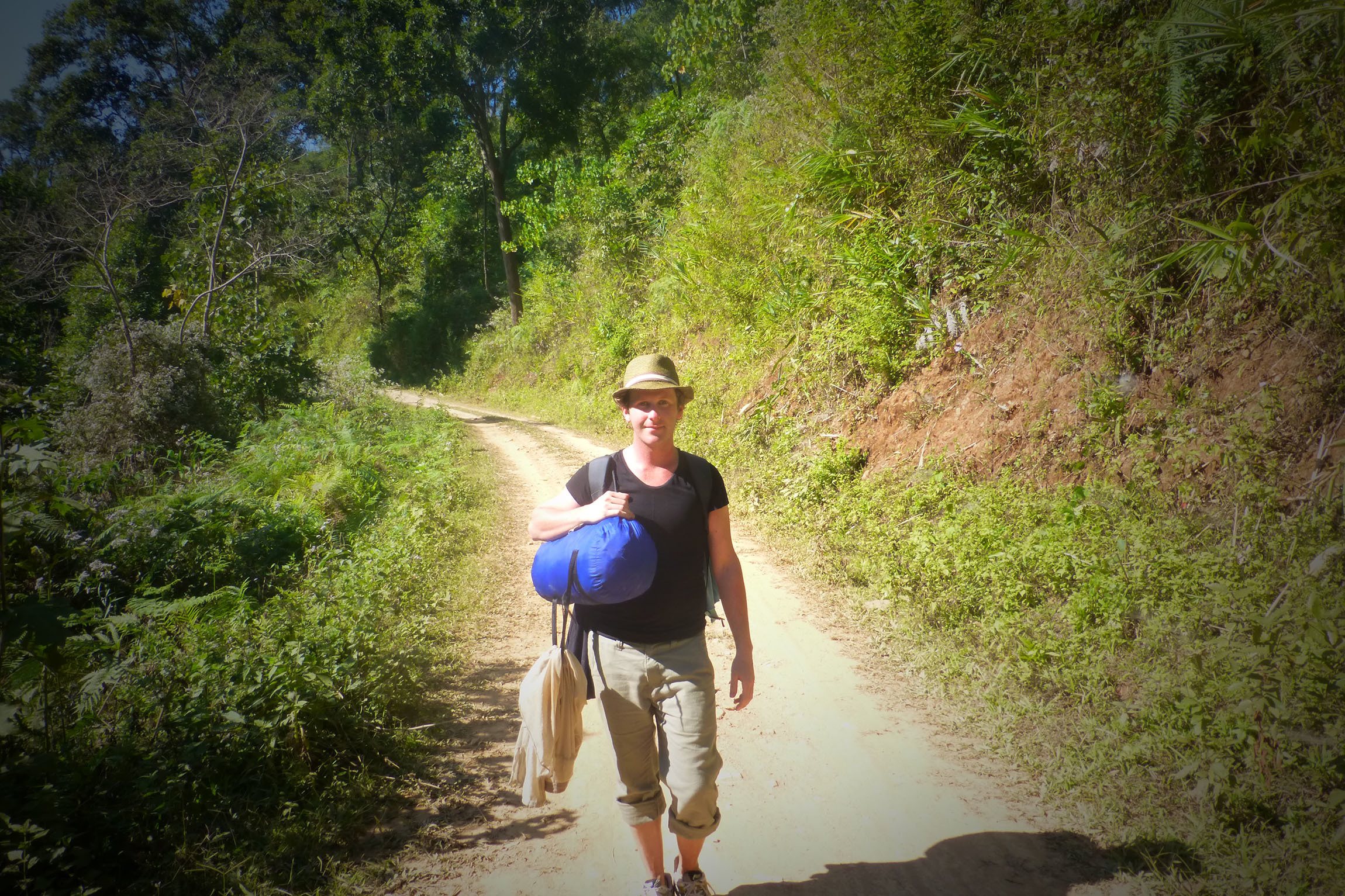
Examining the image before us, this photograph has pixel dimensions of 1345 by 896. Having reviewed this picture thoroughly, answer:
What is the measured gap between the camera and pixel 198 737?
11.0ft

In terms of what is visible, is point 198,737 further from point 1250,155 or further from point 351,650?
point 1250,155

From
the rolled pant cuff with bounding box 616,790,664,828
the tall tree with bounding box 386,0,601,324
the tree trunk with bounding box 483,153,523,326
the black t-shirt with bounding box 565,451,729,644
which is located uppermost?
the tall tree with bounding box 386,0,601,324

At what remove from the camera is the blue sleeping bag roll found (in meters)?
2.27

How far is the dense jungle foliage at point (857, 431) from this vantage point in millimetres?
3057

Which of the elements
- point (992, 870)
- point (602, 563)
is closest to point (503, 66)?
point (602, 563)

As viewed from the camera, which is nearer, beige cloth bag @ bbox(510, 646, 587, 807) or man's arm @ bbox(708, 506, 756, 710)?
beige cloth bag @ bbox(510, 646, 587, 807)

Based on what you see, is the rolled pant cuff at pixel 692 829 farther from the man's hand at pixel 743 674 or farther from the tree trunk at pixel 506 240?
the tree trunk at pixel 506 240

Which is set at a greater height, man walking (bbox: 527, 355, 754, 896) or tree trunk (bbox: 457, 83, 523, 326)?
tree trunk (bbox: 457, 83, 523, 326)

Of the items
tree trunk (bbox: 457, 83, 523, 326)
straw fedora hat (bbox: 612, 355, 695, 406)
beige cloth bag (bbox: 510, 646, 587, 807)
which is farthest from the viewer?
tree trunk (bbox: 457, 83, 523, 326)

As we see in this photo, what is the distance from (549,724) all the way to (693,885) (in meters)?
0.84

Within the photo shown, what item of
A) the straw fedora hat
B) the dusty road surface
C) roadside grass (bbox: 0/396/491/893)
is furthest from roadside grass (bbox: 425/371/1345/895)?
roadside grass (bbox: 0/396/491/893)

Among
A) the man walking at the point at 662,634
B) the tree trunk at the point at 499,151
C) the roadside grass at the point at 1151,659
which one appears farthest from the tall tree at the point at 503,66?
the man walking at the point at 662,634

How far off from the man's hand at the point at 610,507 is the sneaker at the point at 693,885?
53.8 inches

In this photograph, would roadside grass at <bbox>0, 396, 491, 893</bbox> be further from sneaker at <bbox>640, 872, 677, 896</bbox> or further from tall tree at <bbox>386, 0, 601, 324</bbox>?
tall tree at <bbox>386, 0, 601, 324</bbox>
